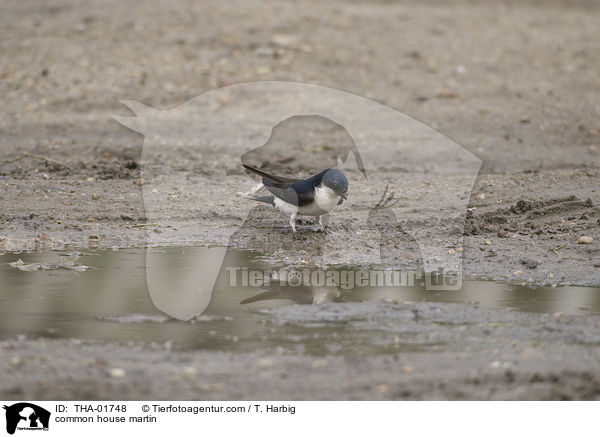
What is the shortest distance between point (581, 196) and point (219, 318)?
13.4 ft

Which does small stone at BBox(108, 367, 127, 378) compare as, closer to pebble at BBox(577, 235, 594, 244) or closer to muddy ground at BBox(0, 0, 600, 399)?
muddy ground at BBox(0, 0, 600, 399)

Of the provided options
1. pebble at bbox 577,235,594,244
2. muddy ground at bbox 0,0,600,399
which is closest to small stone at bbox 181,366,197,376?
muddy ground at bbox 0,0,600,399

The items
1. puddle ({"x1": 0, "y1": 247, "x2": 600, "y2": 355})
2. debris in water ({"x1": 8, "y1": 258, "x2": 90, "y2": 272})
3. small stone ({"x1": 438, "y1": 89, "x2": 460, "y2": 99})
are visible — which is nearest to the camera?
puddle ({"x1": 0, "y1": 247, "x2": 600, "y2": 355})

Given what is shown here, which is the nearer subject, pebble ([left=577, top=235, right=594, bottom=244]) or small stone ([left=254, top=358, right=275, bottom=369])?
small stone ([left=254, top=358, right=275, bottom=369])

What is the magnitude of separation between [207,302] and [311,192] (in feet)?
4.55

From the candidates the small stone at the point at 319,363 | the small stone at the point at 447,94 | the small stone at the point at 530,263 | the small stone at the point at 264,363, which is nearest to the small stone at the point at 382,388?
the small stone at the point at 319,363

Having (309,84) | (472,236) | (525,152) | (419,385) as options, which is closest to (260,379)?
(419,385)

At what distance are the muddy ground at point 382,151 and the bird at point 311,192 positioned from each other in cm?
38

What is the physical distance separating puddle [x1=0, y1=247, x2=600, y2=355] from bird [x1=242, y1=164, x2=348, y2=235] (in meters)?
0.52

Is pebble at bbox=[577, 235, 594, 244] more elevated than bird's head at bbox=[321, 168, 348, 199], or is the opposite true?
bird's head at bbox=[321, 168, 348, 199]

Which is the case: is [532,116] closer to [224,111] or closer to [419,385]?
[224,111]

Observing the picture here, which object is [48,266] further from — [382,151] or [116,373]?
[382,151]

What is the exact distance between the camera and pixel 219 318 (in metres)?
4.98

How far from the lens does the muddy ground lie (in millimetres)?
4133
